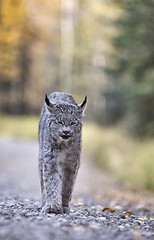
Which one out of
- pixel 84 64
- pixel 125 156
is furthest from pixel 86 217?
pixel 84 64

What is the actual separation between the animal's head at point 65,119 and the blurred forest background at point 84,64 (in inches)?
459

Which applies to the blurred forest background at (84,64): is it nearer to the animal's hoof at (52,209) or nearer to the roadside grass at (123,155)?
the roadside grass at (123,155)

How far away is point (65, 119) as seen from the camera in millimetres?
6680

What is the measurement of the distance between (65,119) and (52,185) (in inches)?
37.0

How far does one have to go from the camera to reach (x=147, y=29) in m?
17.9

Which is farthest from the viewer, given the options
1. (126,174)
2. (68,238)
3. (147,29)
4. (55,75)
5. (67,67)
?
(55,75)

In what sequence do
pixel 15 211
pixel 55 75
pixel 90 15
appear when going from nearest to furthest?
pixel 15 211, pixel 90 15, pixel 55 75

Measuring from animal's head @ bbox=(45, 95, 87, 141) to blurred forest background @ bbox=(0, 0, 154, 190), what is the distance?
11.7 metres

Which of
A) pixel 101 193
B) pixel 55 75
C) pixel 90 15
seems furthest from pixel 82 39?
pixel 101 193

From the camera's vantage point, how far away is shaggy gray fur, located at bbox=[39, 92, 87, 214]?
21.9ft

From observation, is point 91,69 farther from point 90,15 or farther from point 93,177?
point 93,177

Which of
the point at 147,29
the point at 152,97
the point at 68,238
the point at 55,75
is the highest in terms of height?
the point at 147,29

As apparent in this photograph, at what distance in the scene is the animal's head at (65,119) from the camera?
21.6 ft

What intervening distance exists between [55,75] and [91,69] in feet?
21.5
